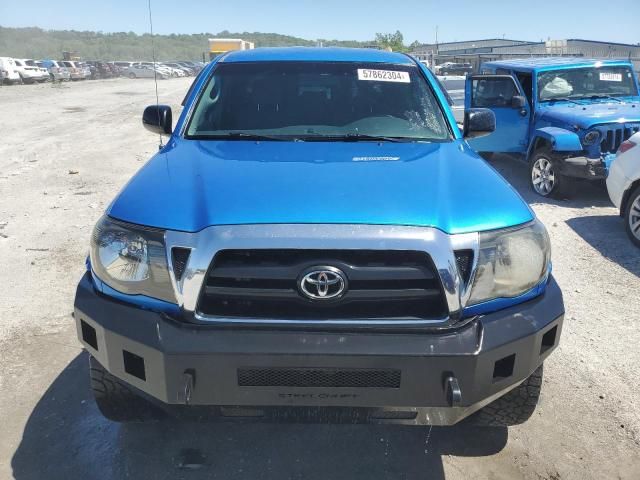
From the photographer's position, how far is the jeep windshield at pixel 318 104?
3357 millimetres

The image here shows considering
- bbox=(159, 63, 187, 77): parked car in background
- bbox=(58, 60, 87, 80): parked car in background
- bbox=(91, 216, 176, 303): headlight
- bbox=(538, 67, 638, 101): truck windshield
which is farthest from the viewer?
bbox=(159, 63, 187, 77): parked car in background

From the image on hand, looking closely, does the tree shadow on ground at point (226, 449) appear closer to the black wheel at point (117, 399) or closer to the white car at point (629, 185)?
the black wheel at point (117, 399)

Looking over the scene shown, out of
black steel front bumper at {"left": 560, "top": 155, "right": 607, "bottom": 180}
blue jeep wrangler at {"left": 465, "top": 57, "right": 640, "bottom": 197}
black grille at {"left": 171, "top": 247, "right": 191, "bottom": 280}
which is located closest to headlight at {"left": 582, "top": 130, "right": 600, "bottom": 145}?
blue jeep wrangler at {"left": 465, "top": 57, "right": 640, "bottom": 197}

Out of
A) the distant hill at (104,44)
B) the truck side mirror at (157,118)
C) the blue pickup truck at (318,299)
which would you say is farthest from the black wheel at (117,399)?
the distant hill at (104,44)

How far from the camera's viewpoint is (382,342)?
80.9 inches

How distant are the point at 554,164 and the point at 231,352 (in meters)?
6.75

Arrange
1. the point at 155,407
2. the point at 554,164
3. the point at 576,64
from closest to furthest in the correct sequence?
the point at 155,407
the point at 554,164
the point at 576,64

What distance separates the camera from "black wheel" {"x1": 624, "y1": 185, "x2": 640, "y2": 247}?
5781mm

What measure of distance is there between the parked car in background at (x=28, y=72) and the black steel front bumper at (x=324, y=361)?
126 feet

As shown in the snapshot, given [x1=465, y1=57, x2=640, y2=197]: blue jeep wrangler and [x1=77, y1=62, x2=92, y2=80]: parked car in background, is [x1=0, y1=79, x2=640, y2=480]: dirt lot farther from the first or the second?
[x1=77, y1=62, x2=92, y2=80]: parked car in background

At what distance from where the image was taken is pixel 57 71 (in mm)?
40375

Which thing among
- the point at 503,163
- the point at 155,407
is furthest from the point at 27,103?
the point at 155,407

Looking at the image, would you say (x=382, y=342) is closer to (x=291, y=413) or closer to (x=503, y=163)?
(x=291, y=413)

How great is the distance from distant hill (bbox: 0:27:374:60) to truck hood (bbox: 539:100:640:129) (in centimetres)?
7351
